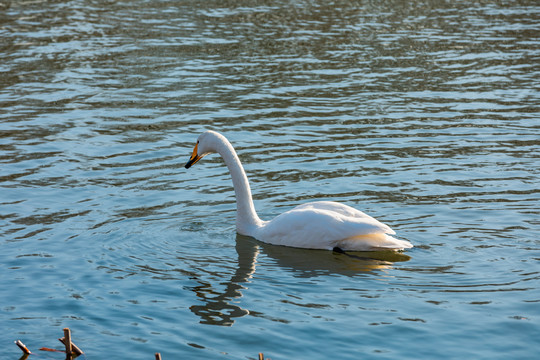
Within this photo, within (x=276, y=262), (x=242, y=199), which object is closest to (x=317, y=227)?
(x=276, y=262)

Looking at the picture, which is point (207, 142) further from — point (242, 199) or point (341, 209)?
point (341, 209)

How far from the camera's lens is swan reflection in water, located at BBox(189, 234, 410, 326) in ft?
27.5

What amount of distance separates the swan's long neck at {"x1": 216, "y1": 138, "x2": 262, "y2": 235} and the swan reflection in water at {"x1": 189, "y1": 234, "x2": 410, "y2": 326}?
15cm

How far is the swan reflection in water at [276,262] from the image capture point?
8391mm

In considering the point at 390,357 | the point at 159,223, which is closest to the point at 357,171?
the point at 159,223

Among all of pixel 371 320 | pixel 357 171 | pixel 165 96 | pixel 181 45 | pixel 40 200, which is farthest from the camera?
pixel 181 45

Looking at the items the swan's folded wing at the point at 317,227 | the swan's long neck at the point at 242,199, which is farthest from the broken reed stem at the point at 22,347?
the swan's long neck at the point at 242,199

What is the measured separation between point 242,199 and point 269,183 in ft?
6.63

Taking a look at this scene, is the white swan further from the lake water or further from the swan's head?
the swan's head

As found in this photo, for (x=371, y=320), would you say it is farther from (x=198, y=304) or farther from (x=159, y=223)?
(x=159, y=223)

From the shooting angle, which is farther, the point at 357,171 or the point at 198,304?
the point at 357,171

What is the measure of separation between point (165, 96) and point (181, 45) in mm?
4945

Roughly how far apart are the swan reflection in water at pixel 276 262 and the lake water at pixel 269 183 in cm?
3

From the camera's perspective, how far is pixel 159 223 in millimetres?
11094
